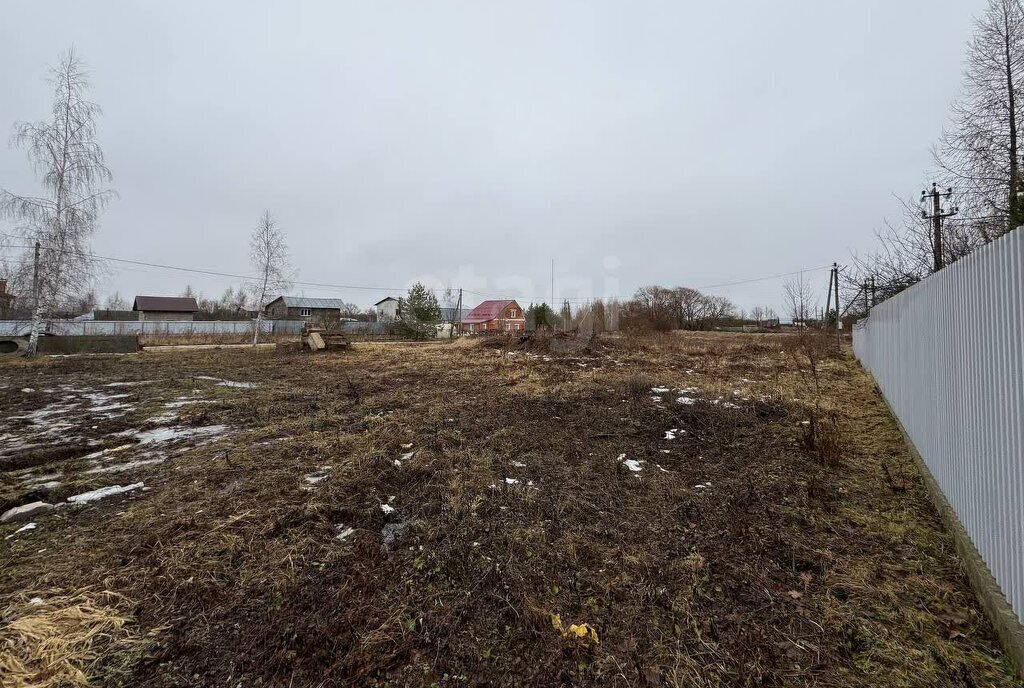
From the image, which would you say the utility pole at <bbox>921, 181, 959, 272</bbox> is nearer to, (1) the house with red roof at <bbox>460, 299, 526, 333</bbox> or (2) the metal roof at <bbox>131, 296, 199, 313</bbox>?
(1) the house with red roof at <bbox>460, 299, 526, 333</bbox>

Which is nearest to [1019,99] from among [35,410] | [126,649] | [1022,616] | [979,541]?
[979,541]

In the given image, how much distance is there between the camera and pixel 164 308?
46969 mm

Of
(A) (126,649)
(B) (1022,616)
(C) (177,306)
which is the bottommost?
(A) (126,649)

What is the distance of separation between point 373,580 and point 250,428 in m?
4.24

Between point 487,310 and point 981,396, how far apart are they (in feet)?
171

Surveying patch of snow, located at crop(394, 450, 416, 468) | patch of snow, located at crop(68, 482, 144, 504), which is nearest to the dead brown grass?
patch of snow, located at crop(68, 482, 144, 504)

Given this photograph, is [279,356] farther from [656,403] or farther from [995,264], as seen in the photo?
[995,264]

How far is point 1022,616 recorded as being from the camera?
1742 mm

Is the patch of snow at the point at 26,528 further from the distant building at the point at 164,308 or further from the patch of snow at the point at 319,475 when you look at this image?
the distant building at the point at 164,308

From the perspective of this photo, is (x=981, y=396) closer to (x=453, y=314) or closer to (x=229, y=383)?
(x=229, y=383)

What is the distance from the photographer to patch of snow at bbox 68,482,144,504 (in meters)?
3.35

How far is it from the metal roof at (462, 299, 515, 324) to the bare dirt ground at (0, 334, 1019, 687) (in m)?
46.4

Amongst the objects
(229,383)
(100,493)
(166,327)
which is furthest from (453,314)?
(100,493)

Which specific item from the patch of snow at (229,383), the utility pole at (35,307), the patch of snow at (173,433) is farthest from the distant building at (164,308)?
the patch of snow at (173,433)
